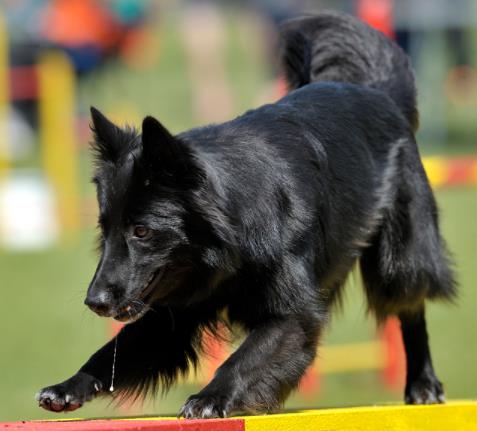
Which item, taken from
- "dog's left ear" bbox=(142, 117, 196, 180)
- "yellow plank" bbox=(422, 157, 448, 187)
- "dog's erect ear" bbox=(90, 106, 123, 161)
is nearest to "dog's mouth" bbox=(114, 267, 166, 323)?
"dog's left ear" bbox=(142, 117, 196, 180)

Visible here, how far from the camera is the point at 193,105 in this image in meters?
20.4

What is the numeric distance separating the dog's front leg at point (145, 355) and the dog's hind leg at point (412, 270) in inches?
41.0

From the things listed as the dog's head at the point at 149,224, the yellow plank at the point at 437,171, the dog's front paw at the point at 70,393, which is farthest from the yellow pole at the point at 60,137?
the dog's head at the point at 149,224

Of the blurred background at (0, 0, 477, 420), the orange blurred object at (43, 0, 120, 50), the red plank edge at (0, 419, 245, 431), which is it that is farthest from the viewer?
the orange blurred object at (43, 0, 120, 50)

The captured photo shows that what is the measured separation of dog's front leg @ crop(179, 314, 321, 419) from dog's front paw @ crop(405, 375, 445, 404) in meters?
1.05

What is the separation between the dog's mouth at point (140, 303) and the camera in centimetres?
363

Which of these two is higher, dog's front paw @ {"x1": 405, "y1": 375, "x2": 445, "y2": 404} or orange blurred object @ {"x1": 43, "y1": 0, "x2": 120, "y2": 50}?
orange blurred object @ {"x1": 43, "y1": 0, "x2": 120, "y2": 50}

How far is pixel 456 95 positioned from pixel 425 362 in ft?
51.8

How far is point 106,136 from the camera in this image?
388 centimetres

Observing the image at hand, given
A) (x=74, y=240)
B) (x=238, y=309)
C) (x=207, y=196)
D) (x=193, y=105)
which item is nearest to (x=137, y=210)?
(x=207, y=196)

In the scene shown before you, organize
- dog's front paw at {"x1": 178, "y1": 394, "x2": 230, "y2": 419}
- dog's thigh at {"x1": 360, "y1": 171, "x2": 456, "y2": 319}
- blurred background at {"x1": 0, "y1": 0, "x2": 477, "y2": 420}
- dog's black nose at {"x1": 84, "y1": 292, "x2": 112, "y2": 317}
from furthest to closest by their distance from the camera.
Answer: blurred background at {"x1": 0, "y1": 0, "x2": 477, "y2": 420}
dog's thigh at {"x1": 360, "y1": 171, "x2": 456, "y2": 319}
dog's front paw at {"x1": 178, "y1": 394, "x2": 230, "y2": 419}
dog's black nose at {"x1": 84, "y1": 292, "x2": 112, "y2": 317}

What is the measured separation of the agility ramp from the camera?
3236 mm

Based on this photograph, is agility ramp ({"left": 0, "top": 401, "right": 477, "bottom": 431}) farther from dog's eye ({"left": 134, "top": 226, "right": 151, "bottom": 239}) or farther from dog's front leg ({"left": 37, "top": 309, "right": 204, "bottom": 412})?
dog's eye ({"left": 134, "top": 226, "right": 151, "bottom": 239})

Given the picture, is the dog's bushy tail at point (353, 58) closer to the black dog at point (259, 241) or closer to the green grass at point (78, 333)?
the black dog at point (259, 241)
